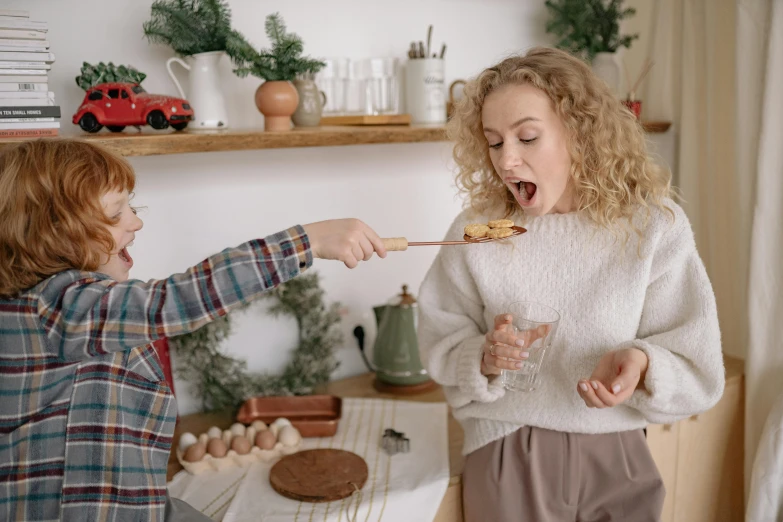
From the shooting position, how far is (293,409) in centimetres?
191

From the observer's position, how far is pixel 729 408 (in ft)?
6.66

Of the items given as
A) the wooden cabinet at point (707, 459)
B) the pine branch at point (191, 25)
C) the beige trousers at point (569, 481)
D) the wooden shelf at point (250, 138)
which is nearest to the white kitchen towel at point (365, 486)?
the beige trousers at point (569, 481)

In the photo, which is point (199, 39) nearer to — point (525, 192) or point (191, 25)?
point (191, 25)

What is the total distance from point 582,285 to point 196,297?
0.79 meters

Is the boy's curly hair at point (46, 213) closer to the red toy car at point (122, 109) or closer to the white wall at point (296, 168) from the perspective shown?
the red toy car at point (122, 109)

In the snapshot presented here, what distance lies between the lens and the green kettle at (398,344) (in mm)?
2008

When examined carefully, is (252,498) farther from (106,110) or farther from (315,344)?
(106,110)

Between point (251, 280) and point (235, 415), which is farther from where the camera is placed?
point (235, 415)

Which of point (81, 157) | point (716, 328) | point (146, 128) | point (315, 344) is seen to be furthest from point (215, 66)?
point (716, 328)

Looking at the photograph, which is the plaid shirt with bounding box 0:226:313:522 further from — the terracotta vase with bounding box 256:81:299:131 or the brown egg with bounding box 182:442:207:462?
the terracotta vase with bounding box 256:81:299:131

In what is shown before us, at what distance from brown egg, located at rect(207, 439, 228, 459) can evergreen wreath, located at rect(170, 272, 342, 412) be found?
0.78 feet

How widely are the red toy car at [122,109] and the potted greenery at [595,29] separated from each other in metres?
1.20

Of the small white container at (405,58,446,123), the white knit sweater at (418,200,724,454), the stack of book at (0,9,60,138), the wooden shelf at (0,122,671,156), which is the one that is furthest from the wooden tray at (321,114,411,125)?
the stack of book at (0,9,60,138)

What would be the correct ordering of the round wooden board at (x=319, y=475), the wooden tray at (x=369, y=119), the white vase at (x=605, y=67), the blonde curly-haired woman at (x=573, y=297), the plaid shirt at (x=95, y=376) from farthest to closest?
the white vase at (x=605, y=67), the wooden tray at (x=369, y=119), the round wooden board at (x=319, y=475), the blonde curly-haired woman at (x=573, y=297), the plaid shirt at (x=95, y=376)
